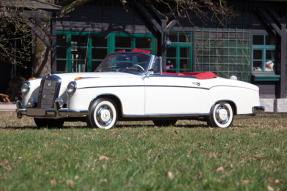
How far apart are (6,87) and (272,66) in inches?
426

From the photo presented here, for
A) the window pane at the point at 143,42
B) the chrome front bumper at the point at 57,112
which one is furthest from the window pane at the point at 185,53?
the chrome front bumper at the point at 57,112

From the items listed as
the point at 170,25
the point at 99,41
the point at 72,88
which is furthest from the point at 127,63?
the point at 170,25

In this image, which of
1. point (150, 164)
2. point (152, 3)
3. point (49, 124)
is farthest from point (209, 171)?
point (152, 3)

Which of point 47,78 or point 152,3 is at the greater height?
point 152,3

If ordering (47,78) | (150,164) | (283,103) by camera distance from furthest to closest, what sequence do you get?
1. (283,103)
2. (47,78)
3. (150,164)

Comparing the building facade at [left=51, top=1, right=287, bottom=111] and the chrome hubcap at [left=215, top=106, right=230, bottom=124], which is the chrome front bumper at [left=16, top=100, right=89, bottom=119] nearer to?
the chrome hubcap at [left=215, top=106, right=230, bottom=124]

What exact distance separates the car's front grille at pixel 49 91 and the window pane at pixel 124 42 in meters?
11.1

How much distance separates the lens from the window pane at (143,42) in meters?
21.5

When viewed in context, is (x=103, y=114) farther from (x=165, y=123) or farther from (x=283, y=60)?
(x=283, y=60)

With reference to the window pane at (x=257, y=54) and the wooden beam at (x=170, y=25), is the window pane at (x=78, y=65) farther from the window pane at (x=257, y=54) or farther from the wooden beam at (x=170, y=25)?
the window pane at (x=257, y=54)

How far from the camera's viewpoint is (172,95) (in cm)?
1090

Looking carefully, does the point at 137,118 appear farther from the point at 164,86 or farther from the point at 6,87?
the point at 6,87

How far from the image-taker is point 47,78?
10.2 metres

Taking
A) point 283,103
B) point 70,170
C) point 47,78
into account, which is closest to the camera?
point 70,170
